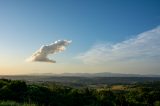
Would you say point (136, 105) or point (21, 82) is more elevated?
point (21, 82)

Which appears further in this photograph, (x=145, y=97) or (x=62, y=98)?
(x=145, y=97)

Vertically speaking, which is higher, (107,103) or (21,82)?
(21,82)

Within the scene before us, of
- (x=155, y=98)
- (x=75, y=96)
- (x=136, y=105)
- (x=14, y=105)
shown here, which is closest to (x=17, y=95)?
(x=75, y=96)

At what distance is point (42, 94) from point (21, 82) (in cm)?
376

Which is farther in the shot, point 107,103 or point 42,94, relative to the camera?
point 107,103

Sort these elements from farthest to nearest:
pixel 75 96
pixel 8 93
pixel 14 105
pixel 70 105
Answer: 1. pixel 75 96
2. pixel 70 105
3. pixel 8 93
4. pixel 14 105

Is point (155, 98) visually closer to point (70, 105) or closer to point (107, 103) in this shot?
point (107, 103)

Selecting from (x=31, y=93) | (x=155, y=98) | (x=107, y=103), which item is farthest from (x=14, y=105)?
(x=155, y=98)

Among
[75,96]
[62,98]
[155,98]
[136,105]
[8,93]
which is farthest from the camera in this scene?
[155,98]

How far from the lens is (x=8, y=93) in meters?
31.7

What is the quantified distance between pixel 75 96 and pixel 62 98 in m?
3.63

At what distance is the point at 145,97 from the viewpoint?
69750 mm

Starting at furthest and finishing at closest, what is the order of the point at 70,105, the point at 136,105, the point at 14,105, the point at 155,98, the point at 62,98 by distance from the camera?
1. the point at 155,98
2. the point at 136,105
3. the point at 62,98
4. the point at 70,105
5. the point at 14,105

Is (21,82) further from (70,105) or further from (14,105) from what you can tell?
(14,105)
